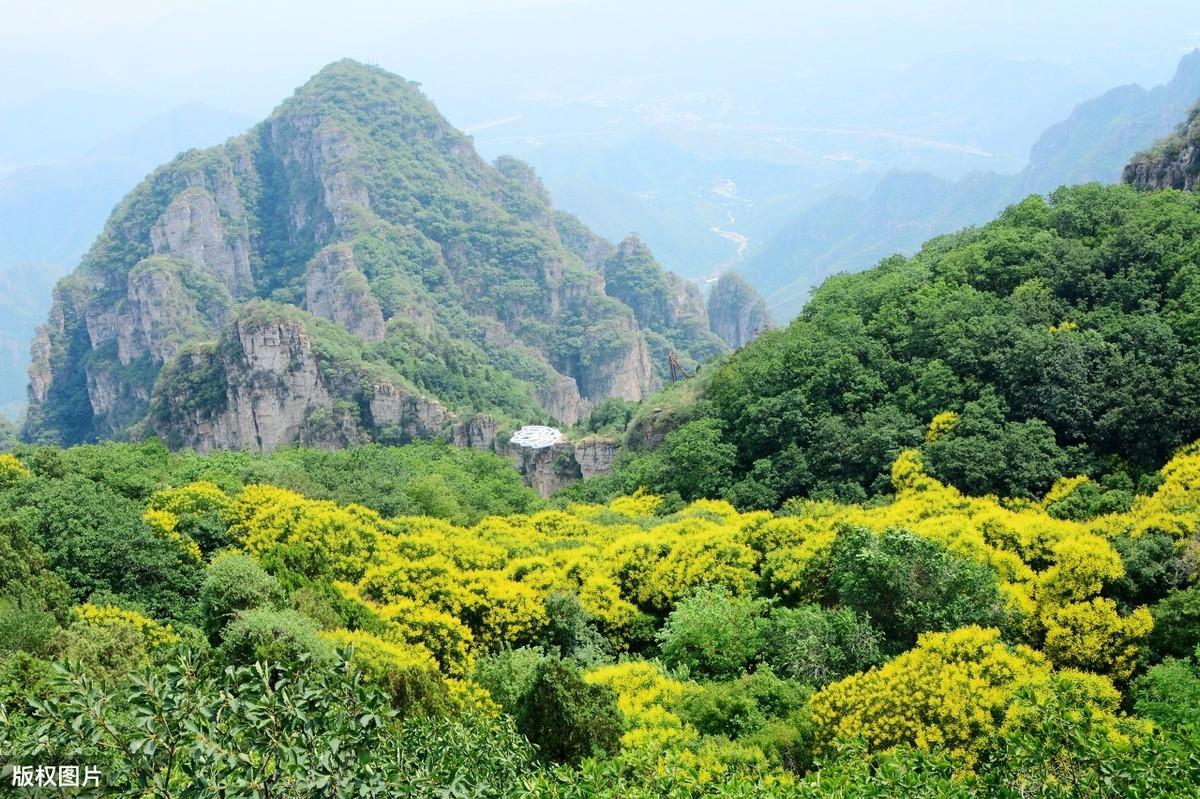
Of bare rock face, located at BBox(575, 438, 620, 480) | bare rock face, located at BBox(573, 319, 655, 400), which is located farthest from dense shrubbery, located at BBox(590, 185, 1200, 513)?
bare rock face, located at BBox(573, 319, 655, 400)

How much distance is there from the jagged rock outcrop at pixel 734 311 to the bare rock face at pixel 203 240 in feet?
180

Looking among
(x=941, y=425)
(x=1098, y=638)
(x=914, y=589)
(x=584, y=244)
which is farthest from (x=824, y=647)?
(x=584, y=244)

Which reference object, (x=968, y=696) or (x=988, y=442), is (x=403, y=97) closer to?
(x=988, y=442)

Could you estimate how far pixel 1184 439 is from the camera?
29.7 metres

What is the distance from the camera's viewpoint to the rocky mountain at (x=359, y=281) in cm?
8769

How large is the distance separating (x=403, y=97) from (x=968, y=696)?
130 metres

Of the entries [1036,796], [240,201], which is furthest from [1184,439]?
[240,201]

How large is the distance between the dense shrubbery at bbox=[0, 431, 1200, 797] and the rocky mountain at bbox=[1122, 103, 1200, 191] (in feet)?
66.9

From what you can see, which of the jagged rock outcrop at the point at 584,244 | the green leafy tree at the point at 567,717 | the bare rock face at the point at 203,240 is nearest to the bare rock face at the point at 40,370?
the bare rock face at the point at 203,240

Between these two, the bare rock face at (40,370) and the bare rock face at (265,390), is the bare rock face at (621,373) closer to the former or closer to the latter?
the bare rock face at (265,390)

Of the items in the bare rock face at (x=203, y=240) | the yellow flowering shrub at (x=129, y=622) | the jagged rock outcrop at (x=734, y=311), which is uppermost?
the bare rock face at (x=203, y=240)

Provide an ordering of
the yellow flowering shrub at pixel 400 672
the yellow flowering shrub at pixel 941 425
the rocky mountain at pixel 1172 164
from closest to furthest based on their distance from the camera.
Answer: the yellow flowering shrub at pixel 400 672 → the yellow flowering shrub at pixel 941 425 → the rocky mountain at pixel 1172 164

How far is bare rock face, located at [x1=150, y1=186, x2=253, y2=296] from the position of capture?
4466 inches

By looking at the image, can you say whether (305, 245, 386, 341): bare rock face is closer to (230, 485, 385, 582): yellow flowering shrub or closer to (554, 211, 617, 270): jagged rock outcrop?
(554, 211, 617, 270): jagged rock outcrop
